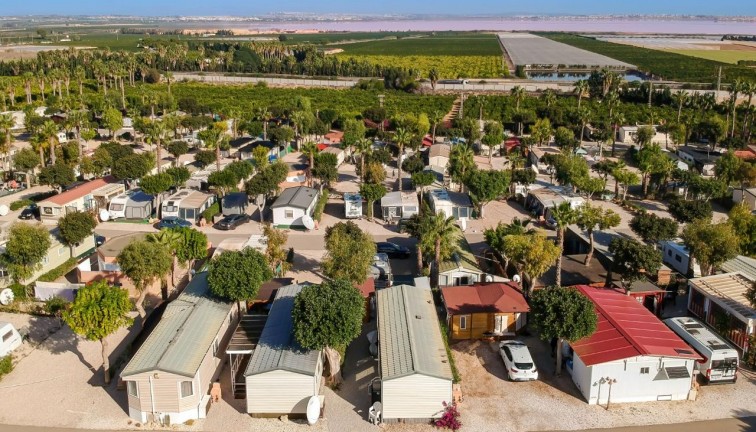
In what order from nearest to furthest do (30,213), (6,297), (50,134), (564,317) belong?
(564,317) → (6,297) → (30,213) → (50,134)

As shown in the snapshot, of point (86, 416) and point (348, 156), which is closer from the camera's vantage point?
point (86, 416)

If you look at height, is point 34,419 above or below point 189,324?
below

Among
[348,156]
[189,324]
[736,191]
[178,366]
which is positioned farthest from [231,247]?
[736,191]

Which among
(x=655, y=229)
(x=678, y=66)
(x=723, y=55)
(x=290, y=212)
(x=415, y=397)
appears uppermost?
(x=723, y=55)

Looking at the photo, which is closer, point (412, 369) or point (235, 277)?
point (412, 369)

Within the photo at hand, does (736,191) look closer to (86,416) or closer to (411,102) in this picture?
(86,416)

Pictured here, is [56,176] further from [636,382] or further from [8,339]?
[636,382]

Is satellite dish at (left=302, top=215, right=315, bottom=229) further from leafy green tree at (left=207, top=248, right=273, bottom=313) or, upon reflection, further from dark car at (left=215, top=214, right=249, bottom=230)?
leafy green tree at (left=207, top=248, right=273, bottom=313)

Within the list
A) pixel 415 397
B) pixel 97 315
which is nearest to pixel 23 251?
pixel 97 315

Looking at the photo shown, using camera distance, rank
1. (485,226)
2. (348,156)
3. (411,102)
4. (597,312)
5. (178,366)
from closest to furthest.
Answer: (178,366)
(597,312)
(485,226)
(348,156)
(411,102)
